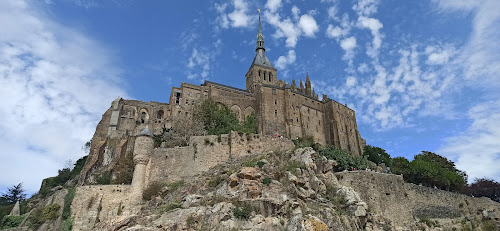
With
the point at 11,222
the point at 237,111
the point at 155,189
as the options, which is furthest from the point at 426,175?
the point at 11,222

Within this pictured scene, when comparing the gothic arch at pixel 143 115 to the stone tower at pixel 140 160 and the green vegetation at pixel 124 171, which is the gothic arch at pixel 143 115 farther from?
the stone tower at pixel 140 160

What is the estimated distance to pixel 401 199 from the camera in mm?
36719

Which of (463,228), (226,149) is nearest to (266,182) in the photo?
(226,149)

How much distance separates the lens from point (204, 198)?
2981cm

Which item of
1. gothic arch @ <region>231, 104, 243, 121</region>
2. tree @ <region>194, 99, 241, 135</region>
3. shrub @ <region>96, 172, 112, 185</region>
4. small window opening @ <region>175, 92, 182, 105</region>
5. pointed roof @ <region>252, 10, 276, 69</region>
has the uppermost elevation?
pointed roof @ <region>252, 10, 276, 69</region>

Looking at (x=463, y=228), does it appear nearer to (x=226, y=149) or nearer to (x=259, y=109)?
(x=226, y=149)

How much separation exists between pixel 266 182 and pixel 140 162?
13.6 meters

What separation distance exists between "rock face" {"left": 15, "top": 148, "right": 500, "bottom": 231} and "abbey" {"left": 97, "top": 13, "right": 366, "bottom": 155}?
22.3m

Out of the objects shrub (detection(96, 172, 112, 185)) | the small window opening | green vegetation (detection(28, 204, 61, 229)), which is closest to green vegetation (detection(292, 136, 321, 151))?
the small window opening

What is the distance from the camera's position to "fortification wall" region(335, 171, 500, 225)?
35.3 metres

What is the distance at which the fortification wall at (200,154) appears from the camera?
3703 centimetres

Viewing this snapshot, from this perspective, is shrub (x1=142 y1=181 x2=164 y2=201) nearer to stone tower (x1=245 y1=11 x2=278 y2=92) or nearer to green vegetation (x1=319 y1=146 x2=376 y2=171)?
green vegetation (x1=319 y1=146 x2=376 y2=171)

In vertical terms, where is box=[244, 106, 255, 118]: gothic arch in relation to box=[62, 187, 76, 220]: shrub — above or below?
above

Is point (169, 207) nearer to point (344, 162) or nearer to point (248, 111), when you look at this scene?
point (344, 162)
